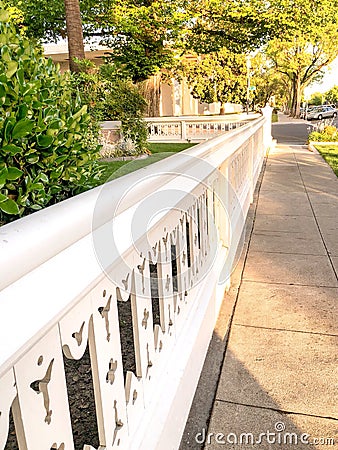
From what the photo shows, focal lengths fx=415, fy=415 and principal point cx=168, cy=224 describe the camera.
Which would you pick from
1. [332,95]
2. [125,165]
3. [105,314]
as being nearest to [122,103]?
[125,165]

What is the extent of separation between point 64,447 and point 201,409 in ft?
4.69

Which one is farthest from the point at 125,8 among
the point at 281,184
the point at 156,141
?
the point at 281,184

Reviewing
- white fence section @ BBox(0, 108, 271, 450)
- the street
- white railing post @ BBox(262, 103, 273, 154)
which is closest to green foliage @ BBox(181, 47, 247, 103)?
the street

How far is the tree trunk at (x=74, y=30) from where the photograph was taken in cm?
1073

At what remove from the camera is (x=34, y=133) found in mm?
1963

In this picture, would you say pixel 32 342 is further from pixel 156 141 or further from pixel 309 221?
pixel 156 141

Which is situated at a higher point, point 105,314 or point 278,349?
point 105,314

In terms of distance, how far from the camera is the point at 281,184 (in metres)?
8.14

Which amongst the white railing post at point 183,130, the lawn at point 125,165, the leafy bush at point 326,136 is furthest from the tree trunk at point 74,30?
the leafy bush at point 326,136

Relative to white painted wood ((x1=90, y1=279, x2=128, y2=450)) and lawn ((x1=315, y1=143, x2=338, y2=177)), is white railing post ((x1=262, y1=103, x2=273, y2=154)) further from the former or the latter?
white painted wood ((x1=90, y1=279, x2=128, y2=450))

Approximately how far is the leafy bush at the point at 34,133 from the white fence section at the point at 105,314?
538mm

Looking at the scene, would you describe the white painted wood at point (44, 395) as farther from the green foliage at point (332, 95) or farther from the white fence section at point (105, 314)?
the green foliage at point (332, 95)

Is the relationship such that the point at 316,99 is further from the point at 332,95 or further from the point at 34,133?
the point at 34,133

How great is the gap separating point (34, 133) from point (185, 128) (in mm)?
15515
